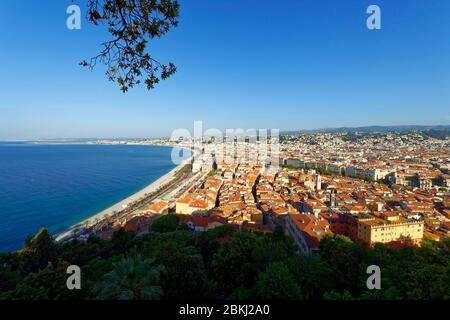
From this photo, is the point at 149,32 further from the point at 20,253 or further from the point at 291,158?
the point at 291,158

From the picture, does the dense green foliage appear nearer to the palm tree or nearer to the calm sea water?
the palm tree

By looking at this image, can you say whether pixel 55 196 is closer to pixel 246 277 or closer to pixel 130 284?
pixel 246 277

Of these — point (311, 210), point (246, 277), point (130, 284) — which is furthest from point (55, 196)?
point (130, 284)

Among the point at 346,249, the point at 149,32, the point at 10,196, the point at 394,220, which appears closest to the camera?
the point at 149,32

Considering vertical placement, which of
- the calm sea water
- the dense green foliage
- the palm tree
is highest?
the palm tree

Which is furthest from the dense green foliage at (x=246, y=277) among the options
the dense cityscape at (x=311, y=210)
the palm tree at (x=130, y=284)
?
the dense cityscape at (x=311, y=210)

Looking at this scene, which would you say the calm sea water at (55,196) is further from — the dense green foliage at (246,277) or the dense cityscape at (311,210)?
the dense green foliage at (246,277)

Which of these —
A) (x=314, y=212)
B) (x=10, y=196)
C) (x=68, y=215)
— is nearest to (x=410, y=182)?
(x=314, y=212)

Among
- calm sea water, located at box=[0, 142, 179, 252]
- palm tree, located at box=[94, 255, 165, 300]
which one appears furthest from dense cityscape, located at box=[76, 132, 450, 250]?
palm tree, located at box=[94, 255, 165, 300]
